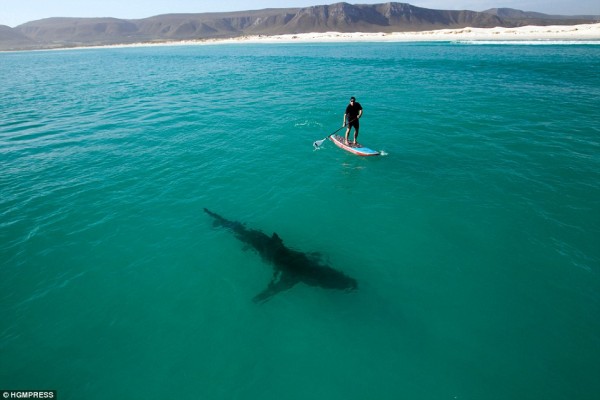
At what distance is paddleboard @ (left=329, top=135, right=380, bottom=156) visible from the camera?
19.3m

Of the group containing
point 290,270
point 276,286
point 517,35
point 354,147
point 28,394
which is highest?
point 517,35

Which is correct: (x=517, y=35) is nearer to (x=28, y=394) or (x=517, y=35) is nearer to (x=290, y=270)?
(x=290, y=270)

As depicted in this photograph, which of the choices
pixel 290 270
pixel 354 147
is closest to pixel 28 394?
pixel 290 270

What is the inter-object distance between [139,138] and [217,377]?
70.2 ft

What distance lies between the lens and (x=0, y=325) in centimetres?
895

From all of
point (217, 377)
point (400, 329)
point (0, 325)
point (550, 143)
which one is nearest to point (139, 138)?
point (0, 325)

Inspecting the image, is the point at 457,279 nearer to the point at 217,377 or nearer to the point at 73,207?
the point at 217,377

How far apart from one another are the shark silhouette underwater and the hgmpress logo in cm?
580

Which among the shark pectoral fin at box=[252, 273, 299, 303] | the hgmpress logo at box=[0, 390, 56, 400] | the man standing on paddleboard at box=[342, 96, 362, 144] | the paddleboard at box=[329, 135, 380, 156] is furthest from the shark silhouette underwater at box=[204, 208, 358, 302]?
the man standing on paddleboard at box=[342, 96, 362, 144]

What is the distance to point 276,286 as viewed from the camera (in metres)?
10.2

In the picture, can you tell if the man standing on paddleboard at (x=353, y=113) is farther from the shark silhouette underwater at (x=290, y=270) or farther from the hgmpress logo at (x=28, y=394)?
the hgmpress logo at (x=28, y=394)

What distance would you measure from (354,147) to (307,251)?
11.0 metres

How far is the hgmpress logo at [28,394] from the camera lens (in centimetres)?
730

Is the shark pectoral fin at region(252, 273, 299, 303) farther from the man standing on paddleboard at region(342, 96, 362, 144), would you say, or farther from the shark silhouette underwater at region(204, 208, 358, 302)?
the man standing on paddleboard at region(342, 96, 362, 144)
